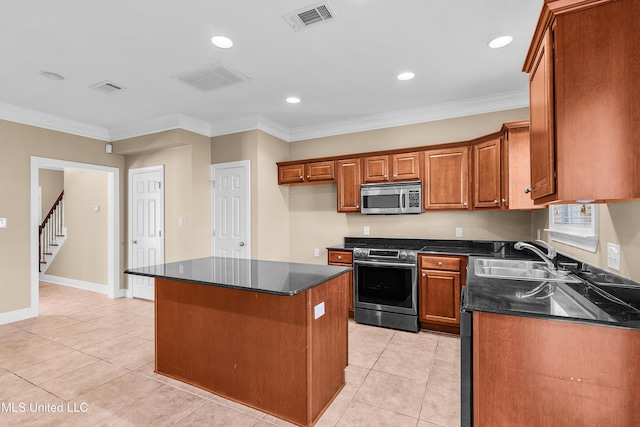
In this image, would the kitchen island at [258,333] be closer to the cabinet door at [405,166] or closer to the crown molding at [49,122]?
the cabinet door at [405,166]

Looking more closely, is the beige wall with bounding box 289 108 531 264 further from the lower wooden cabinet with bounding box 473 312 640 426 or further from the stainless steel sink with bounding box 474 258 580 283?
the lower wooden cabinet with bounding box 473 312 640 426

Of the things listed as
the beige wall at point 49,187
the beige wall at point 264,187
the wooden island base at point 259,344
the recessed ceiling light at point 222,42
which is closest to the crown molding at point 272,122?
the beige wall at point 264,187

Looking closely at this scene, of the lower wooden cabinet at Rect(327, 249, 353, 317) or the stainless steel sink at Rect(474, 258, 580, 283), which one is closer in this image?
the stainless steel sink at Rect(474, 258, 580, 283)

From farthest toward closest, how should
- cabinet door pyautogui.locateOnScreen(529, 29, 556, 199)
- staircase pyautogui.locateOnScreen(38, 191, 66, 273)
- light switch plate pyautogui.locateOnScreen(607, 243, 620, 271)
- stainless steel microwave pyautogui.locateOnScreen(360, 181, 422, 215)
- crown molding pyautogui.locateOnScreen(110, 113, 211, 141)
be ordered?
1. staircase pyautogui.locateOnScreen(38, 191, 66, 273)
2. crown molding pyautogui.locateOnScreen(110, 113, 211, 141)
3. stainless steel microwave pyautogui.locateOnScreen(360, 181, 422, 215)
4. light switch plate pyautogui.locateOnScreen(607, 243, 620, 271)
5. cabinet door pyautogui.locateOnScreen(529, 29, 556, 199)

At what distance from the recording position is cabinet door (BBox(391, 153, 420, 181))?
3934 mm

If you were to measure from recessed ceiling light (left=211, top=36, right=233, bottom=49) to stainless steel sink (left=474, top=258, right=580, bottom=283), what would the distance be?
265 cm

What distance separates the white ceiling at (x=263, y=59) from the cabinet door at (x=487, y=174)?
0.70 m

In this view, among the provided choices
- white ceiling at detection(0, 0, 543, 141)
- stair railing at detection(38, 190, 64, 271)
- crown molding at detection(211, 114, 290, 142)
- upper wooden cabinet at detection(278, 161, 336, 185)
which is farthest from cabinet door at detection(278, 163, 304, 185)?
stair railing at detection(38, 190, 64, 271)

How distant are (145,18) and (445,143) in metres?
3.21

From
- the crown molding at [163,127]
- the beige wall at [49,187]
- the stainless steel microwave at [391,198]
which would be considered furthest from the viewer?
the beige wall at [49,187]

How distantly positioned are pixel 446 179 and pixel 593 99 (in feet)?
8.41

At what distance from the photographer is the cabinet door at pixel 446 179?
369 cm

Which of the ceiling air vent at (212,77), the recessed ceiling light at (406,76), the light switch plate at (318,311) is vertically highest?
the recessed ceiling light at (406,76)

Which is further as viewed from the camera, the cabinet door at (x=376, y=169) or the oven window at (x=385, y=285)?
the cabinet door at (x=376, y=169)
